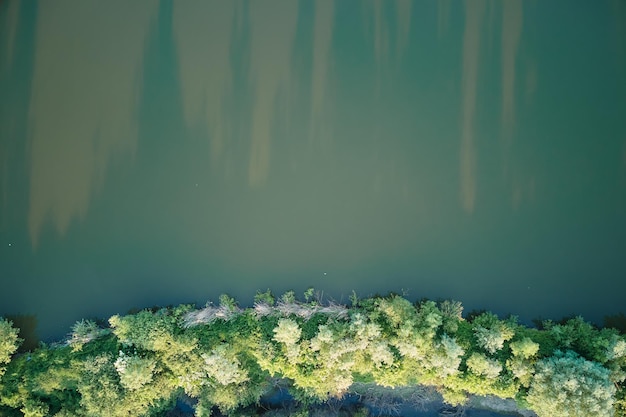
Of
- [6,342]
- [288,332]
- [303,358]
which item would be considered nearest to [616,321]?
[303,358]

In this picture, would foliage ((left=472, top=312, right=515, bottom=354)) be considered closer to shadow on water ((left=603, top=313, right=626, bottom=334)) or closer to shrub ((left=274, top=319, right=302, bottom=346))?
shadow on water ((left=603, top=313, right=626, bottom=334))

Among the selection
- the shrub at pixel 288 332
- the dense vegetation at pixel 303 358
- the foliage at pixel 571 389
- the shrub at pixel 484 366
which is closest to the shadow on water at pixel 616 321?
the dense vegetation at pixel 303 358

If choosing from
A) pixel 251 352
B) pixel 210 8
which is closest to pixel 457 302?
pixel 251 352

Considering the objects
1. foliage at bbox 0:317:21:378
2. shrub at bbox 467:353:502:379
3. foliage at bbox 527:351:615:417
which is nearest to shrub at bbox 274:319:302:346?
shrub at bbox 467:353:502:379

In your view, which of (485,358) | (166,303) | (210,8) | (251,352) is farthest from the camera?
(210,8)

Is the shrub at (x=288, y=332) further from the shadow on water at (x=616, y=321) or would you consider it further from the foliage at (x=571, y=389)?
the shadow on water at (x=616, y=321)

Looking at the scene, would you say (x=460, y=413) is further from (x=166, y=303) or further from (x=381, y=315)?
(x=166, y=303)
